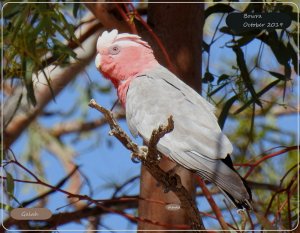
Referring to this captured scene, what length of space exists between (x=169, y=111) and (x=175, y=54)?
0.28 metres

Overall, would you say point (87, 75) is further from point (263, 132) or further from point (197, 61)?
point (263, 132)

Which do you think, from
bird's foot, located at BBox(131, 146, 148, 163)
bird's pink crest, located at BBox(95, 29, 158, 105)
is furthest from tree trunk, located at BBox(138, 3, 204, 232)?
bird's foot, located at BBox(131, 146, 148, 163)

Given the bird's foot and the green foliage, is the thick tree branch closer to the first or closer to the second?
the bird's foot

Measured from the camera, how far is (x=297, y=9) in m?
1.70

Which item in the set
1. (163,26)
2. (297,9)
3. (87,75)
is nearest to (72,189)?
A: (87,75)

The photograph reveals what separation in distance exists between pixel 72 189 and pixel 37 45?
0.38m

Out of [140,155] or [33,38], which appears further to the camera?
[33,38]

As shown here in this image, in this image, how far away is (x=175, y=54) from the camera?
1.70 m

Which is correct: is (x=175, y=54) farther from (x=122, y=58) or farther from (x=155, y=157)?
(x=155, y=157)

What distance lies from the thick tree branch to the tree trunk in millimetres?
203

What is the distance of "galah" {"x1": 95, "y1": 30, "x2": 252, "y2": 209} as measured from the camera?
4.36 feet

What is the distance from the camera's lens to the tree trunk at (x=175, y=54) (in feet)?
5.45

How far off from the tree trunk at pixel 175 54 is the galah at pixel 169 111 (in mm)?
150

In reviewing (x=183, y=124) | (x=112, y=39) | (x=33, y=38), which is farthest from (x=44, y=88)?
(x=183, y=124)
